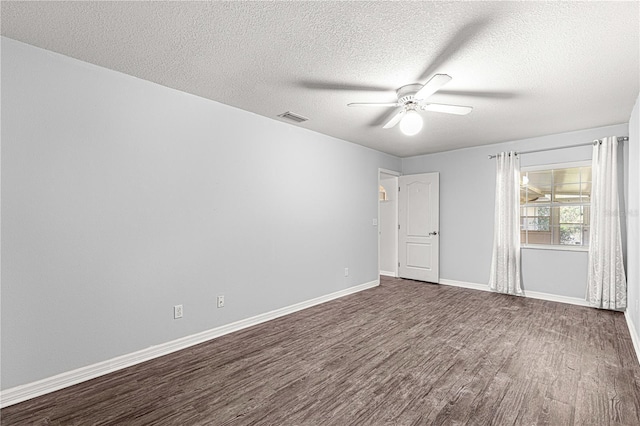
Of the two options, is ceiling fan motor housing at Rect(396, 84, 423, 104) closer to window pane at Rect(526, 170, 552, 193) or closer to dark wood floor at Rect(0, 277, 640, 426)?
dark wood floor at Rect(0, 277, 640, 426)

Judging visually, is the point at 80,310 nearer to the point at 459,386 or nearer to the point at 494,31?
the point at 459,386

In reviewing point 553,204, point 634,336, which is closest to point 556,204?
point 553,204

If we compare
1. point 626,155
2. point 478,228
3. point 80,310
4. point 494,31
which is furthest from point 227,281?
point 626,155

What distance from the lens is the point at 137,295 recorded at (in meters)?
2.82

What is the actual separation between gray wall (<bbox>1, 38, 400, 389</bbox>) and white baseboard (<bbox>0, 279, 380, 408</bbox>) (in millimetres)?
49

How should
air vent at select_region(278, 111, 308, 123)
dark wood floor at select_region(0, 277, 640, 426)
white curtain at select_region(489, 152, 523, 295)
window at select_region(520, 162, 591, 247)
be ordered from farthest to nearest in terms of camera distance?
white curtain at select_region(489, 152, 523, 295)
window at select_region(520, 162, 591, 247)
air vent at select_region(278, 111, 308, 123)
dark wood floor at select_region(0, 277, 640, 426)

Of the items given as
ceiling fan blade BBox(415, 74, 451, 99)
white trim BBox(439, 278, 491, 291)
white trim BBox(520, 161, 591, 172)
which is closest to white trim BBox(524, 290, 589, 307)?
white trim BBox(439, 278, 491, 291)

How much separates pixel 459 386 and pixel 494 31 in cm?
254

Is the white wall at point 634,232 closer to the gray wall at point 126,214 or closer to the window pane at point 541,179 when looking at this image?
the window pane at point 541,179

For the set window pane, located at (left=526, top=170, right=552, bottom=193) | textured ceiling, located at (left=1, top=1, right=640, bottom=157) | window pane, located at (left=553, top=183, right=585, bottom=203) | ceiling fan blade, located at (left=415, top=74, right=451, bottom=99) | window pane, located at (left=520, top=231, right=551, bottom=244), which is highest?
textured ceiling, located at (left=1, top=1, right=640, bottom=157)

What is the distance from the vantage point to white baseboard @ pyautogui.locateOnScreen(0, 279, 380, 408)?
222 cm

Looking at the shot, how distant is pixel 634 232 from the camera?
3.48 m

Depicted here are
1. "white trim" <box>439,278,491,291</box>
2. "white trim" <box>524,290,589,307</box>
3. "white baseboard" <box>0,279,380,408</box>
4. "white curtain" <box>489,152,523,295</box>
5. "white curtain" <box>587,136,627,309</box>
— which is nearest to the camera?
"white baseboard" <box>0,279,380,408</box>

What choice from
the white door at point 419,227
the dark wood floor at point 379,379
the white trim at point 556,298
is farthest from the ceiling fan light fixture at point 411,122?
the white trim at point 556,298
